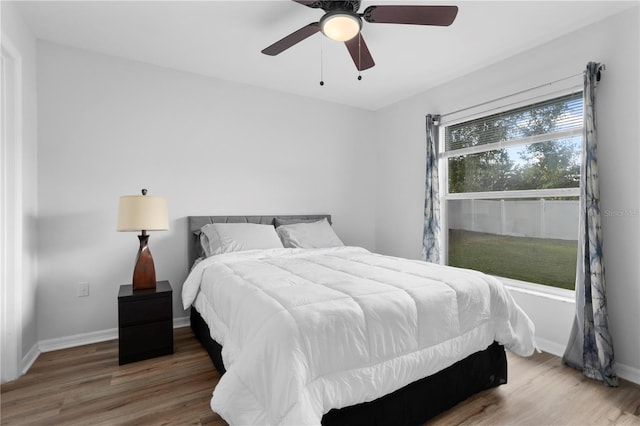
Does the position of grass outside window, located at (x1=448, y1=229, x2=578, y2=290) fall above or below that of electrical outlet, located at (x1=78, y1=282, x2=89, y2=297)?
above

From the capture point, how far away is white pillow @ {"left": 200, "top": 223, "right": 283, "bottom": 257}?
9.92 ft

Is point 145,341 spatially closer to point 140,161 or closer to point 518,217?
point 140,161

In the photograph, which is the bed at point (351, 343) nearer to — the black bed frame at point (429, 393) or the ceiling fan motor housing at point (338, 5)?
the black bed frame at point (429, 393)

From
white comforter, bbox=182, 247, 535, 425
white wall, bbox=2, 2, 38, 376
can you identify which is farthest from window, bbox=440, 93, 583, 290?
white wall, bbox=2, 2, 38, 376

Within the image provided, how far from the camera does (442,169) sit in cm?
377

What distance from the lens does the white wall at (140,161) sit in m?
2.76

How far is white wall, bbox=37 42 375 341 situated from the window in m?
1.66

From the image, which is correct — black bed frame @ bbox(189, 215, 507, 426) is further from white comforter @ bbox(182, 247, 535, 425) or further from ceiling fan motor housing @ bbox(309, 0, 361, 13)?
ceiling fan motor housing @ bbox(309, 0, 361, 13)

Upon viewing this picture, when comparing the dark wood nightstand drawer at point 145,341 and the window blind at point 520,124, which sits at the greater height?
the window blind at point 520,124

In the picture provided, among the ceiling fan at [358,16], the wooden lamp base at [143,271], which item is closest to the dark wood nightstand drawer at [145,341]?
the wooden lamp base at [143,271]

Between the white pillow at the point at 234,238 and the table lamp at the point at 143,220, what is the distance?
0.50 meters

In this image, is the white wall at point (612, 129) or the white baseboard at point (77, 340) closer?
the white wall at point (612, 129)

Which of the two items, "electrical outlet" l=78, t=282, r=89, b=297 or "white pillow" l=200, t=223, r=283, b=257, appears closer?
"electrical outlet" l=78, t=282, r=89, b=297

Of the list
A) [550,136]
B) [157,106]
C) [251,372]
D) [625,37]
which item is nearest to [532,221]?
[550,136]
